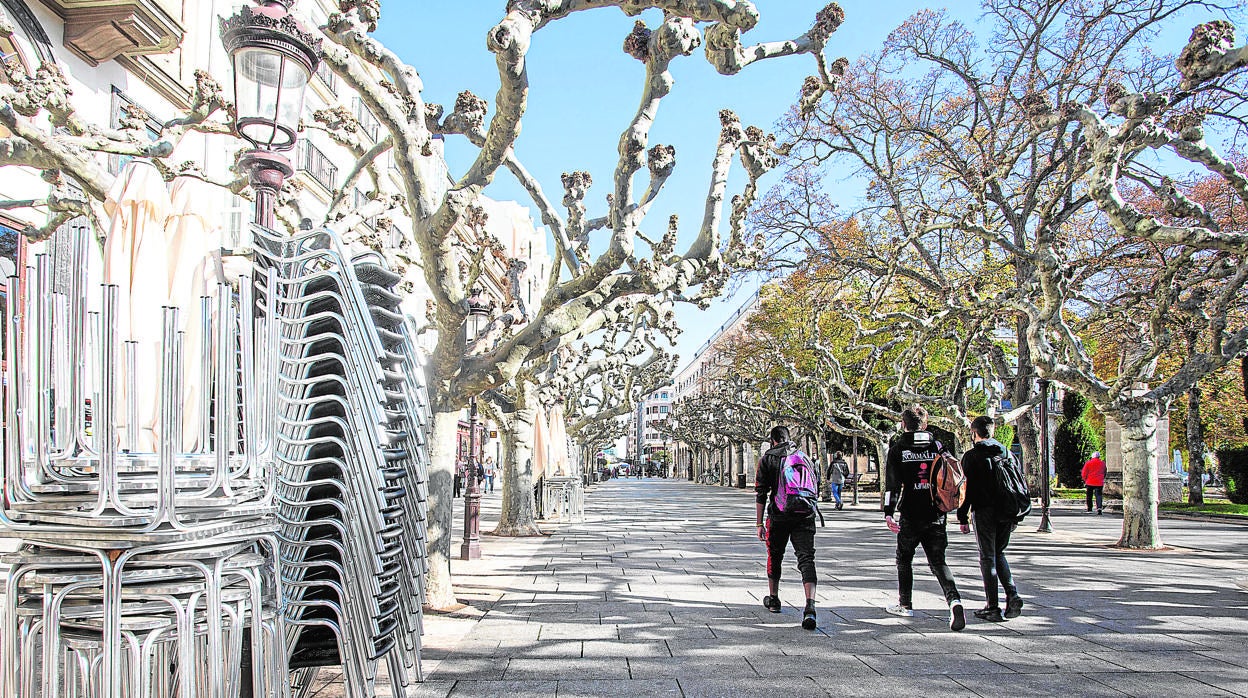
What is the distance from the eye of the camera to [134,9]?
1254 cm

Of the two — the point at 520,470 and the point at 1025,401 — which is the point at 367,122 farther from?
the point at 1025,401

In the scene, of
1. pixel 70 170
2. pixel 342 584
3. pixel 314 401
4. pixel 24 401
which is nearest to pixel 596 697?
pixel 342 584

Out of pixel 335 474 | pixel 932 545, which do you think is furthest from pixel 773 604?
pixel 335 474

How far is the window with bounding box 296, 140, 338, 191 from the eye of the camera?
74.1 feet

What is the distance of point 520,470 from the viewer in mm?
16156

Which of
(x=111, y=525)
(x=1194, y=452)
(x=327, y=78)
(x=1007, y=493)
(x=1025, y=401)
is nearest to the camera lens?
(x=111, y=525)

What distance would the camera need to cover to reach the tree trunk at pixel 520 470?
626 inches

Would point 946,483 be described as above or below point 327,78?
below

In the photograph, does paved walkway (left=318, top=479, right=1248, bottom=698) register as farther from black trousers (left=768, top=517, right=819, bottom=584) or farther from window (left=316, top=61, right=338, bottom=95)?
window (left=316, top=61, right=338, bottom=95)

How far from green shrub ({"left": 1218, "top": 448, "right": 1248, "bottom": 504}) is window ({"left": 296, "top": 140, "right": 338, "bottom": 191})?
28.9m

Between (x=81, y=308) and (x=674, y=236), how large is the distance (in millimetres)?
11310

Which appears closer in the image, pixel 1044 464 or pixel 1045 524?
pixel 1045 524

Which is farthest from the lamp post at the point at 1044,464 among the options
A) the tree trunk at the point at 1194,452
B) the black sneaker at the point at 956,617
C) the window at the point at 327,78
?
the window at the point at 327,78

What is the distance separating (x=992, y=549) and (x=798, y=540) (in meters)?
1.69
